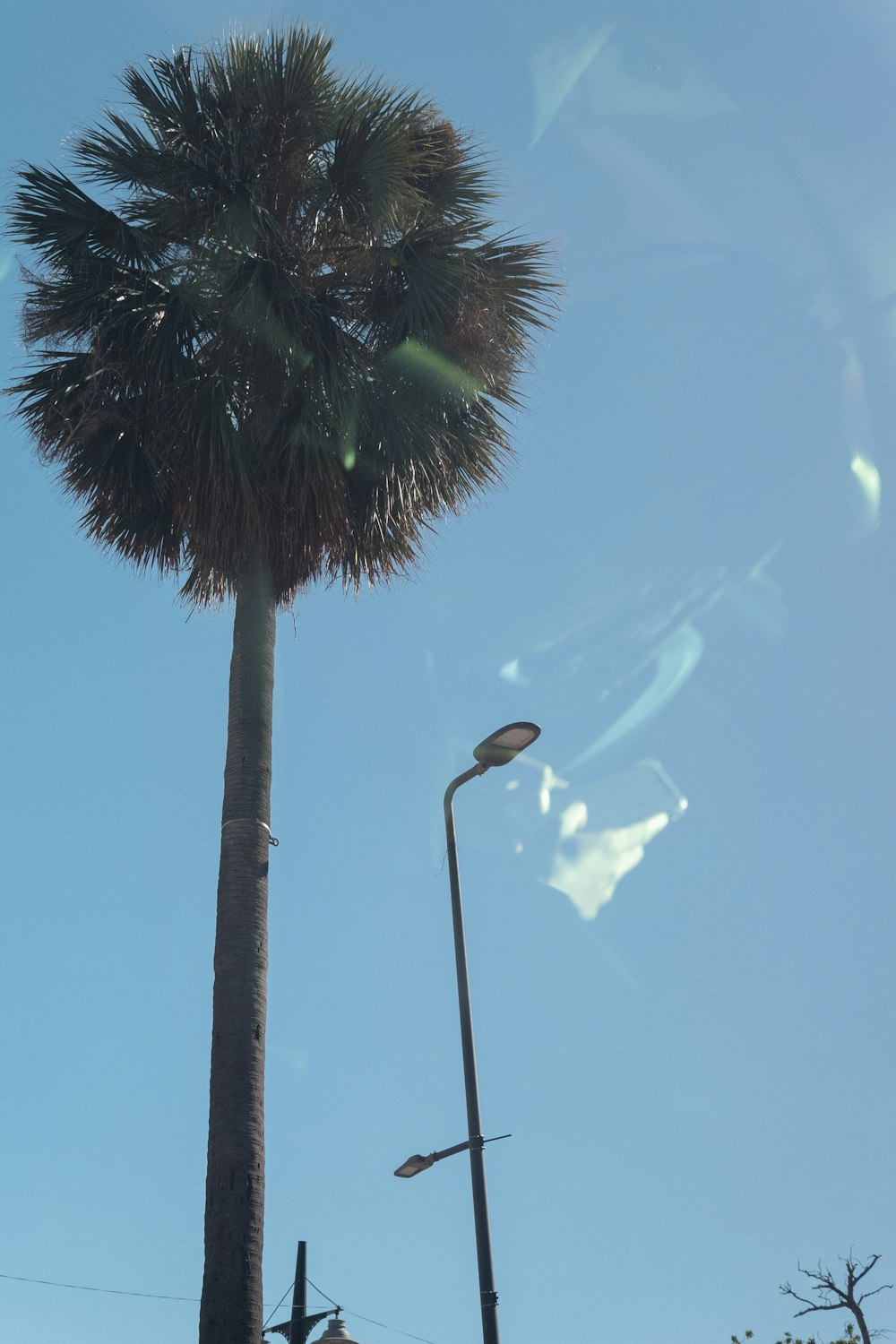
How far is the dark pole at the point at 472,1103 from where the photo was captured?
8.34 metres

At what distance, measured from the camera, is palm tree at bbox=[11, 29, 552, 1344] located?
10.5 meters

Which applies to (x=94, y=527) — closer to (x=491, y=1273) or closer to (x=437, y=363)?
(x=437, y=363)

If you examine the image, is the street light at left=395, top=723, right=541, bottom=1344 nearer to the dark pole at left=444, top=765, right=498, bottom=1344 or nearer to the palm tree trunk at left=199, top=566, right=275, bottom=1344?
the dark pole at left=444, top=765, right=498, bottom=1344

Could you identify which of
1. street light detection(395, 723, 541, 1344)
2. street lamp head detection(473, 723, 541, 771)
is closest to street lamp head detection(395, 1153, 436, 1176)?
street light detection(395, 723, 541, 1344)

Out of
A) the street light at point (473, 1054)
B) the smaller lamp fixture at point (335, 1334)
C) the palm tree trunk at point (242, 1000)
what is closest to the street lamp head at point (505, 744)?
the street light at point (473, 1054)

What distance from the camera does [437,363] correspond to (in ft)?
36.8

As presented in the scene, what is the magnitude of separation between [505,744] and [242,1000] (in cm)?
262

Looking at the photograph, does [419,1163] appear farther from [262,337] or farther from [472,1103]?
[262,337]

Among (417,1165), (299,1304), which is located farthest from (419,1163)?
(299,1304)

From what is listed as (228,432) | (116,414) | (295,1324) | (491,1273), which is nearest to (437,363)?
(228,432)

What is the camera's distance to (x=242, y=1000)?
876 centimetres

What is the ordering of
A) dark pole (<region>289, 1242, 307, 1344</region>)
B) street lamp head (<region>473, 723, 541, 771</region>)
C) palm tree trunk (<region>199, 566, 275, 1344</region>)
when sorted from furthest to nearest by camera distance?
dark pole (<region>289, 1242, 307, 1344</region>) < street lamp head (<region>473, 723, 541, 771</region>) < palm tree trunk (<region>199, 566, 275, 1344</region>)

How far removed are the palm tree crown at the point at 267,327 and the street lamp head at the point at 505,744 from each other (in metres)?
2.26

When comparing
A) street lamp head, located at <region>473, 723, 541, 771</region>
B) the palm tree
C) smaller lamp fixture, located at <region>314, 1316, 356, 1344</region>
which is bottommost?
smaller lamp fixture, located at <region>314, 1316, 356, 1344</region>
